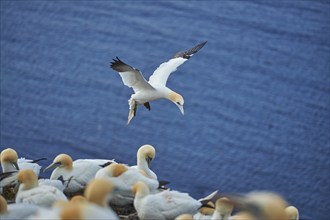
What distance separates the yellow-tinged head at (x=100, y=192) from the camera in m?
4.41

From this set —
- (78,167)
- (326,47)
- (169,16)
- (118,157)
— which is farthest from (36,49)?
(78,167)

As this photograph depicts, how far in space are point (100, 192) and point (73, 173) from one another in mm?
1482

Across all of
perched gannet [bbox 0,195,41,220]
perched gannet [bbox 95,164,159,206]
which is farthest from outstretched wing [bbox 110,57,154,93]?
perched gannet [bbox 0,195,41,220]

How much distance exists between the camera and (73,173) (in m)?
5.87

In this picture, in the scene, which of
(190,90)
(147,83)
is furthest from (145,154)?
(190,90)

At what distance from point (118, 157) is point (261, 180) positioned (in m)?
1.36

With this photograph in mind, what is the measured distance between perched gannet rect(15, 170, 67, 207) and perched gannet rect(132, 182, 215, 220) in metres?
0.46

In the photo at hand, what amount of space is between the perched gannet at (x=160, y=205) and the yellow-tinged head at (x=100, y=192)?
0.89 meters

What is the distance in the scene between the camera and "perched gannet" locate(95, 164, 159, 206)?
562 cm

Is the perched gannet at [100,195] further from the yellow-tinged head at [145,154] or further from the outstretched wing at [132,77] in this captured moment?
the outstretched wing at [132,77]

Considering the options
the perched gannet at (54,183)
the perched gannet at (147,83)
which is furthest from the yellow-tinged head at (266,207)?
the perched gannet at (147,83)

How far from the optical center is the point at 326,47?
1100cm

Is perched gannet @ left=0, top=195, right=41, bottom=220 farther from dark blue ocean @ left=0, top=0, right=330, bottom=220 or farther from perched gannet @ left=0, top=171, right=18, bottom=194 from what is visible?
dark blue ocean @ left=0, top=0, right=330, bottom=220

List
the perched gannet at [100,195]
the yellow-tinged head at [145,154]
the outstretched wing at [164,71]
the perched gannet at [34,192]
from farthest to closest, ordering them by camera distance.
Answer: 1. the outstretched wing at [164,71]
2. the yellow-tinged head at [145,154]
3. the perched gannet at [34,192]
4. the perched gannet at [100,195]
